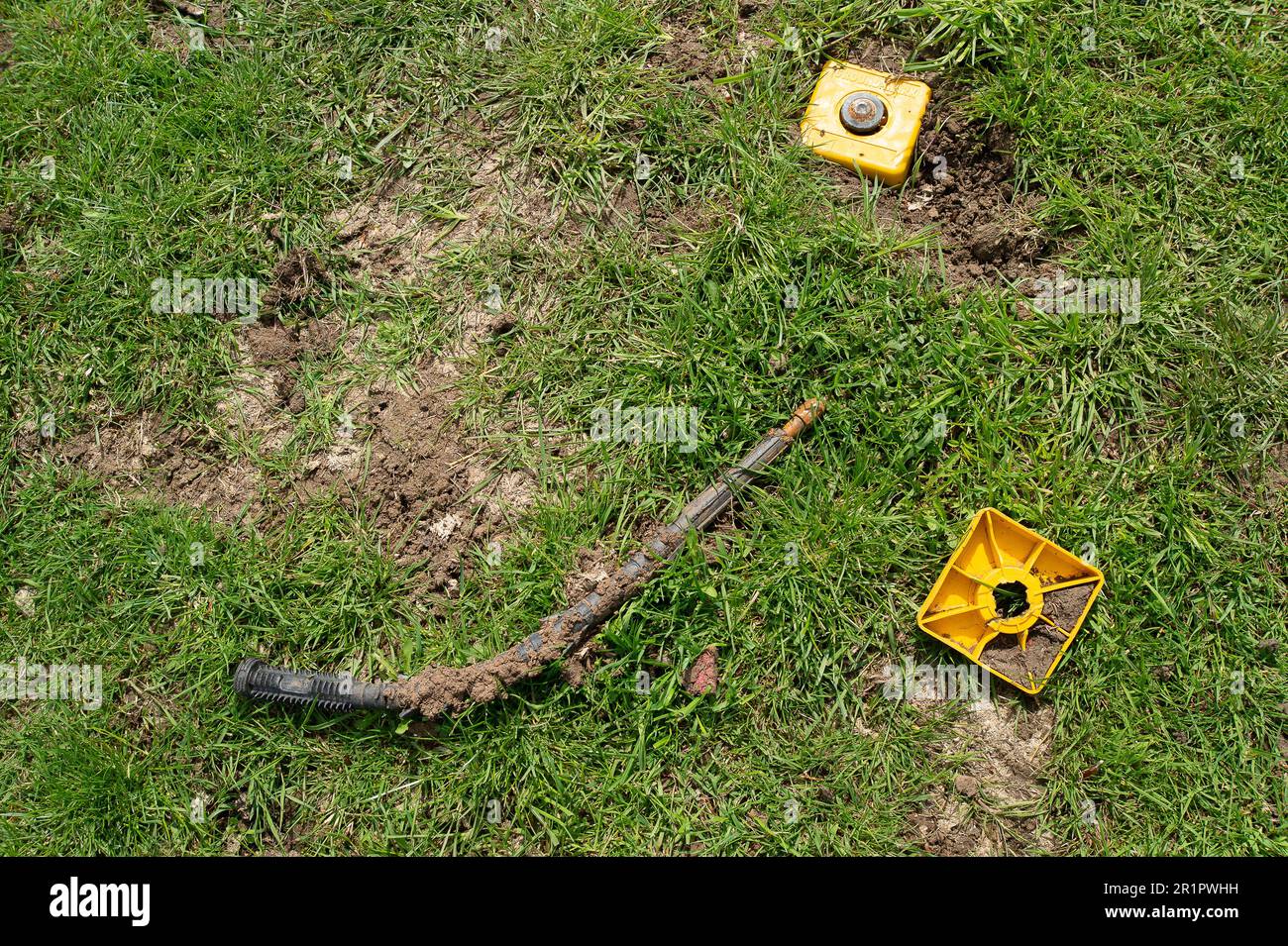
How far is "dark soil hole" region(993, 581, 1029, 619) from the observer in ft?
9.86

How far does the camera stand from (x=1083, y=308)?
320 centimetres

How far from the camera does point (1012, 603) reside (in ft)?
9.91

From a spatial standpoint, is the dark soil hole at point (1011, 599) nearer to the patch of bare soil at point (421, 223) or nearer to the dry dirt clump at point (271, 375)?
the patch of bare soil at point (421, 223)

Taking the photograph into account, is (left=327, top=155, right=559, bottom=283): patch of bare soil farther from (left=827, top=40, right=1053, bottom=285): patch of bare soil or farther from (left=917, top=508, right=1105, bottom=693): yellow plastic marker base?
(left=917, top=508, right=1105, bottom=693): yellow plastic marker base

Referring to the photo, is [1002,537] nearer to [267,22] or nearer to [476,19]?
[476,19]

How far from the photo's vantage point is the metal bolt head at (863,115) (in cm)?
328

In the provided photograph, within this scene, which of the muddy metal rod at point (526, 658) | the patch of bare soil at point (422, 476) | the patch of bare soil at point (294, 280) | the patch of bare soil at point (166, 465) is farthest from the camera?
the patch of bare soil at point (294, 280)

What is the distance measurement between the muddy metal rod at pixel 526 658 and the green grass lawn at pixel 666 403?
0.08 meters

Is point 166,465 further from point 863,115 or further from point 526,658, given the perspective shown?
point 863,115

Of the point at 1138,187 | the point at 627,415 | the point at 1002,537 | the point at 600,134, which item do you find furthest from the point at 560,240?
the point at 1138,187

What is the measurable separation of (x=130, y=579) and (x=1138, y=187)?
3770 millimetres

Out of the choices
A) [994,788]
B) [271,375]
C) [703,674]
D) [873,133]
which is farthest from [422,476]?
[994,788]

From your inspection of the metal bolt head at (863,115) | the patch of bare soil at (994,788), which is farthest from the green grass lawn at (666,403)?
the metal bolt head at (863,115)

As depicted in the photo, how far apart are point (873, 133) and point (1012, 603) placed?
1.68 metres
